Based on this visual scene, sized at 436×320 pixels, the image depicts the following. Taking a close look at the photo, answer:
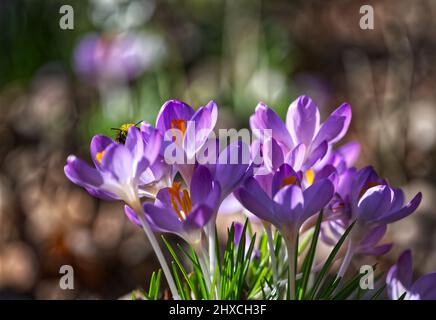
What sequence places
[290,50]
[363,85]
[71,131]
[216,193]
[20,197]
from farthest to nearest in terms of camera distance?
[290,50] → [363,85] → [71,131] → [20,197] → [216,193]

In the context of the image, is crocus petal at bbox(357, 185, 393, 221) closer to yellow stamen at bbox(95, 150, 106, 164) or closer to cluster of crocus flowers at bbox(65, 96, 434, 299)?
cluster of crocus flowers at bbox(65, 96, 434, 299)

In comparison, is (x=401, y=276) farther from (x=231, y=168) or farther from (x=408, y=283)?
(x=231, y=168)

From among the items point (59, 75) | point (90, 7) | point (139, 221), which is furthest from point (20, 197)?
point (139, 221)

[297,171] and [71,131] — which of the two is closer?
[297,171]

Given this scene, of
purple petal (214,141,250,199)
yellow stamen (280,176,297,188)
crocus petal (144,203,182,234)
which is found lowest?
crocus petal (144,203,182,234)

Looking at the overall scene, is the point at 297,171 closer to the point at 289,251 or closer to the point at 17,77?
the point at 289,251

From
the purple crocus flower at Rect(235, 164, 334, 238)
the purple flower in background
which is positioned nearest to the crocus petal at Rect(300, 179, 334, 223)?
the purple crocus flower at Rect(235, 164, 334, 238)

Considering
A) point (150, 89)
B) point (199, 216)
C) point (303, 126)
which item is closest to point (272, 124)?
point (303, 126)
